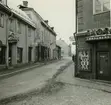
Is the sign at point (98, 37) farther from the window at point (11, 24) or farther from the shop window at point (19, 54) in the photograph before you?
the shop window at point (19, 54)

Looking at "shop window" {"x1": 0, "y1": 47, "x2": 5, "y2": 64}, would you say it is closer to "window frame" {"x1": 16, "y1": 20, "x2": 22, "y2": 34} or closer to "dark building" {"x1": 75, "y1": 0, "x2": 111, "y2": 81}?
"window frame" {"x1": 16, "y1": 20, "x2": 22, "y2": 34}

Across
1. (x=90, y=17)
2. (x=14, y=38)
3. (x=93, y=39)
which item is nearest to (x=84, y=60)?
(x=93, y=39)

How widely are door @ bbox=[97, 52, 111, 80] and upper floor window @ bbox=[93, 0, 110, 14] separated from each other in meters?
2.87

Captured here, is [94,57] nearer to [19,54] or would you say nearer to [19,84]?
[19,84]

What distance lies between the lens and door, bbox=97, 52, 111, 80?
11.5 meters

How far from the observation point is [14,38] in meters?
19.2

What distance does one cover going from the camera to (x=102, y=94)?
8.34 metres

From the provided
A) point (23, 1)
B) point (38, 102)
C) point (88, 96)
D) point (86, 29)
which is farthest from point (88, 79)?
point (23, 1)

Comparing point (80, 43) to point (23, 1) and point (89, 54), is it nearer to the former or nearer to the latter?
point (89, 54)

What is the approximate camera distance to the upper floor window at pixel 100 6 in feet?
39.2

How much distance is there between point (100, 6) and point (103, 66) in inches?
157

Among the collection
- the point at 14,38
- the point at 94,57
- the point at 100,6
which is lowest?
the point at 94,57

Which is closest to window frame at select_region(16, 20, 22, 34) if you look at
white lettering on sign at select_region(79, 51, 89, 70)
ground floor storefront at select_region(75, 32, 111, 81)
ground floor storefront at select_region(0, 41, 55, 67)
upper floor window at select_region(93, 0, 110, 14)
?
ground floor storefront at select_region(0, 41, 55, 67)

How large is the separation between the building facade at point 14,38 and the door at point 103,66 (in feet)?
29.9
